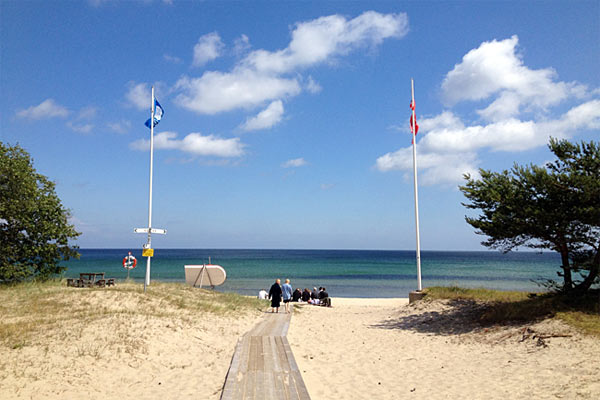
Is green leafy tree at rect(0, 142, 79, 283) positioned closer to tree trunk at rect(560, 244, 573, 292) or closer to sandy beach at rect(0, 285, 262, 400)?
sandy beach at rect(0, 285, 262, 400)

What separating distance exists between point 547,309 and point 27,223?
22.3 metres

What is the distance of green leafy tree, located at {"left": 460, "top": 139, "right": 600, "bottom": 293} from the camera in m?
12.6

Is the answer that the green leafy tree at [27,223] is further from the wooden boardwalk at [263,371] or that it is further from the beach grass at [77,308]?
the wooden boardwalk at [263,371]

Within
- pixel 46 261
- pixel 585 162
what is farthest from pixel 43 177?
pixel 585 162

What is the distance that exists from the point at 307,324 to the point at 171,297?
230 inches

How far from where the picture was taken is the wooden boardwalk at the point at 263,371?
725 cm

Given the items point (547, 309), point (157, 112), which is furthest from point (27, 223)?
point (547, 309)

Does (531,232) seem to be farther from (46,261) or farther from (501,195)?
(46,261)

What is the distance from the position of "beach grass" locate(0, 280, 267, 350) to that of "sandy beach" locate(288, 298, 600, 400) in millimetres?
3954

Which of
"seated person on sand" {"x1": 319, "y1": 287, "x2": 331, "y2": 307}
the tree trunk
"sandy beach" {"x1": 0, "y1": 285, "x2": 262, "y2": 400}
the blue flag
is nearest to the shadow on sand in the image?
the tree trunk

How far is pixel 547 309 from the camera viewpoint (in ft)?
42.2

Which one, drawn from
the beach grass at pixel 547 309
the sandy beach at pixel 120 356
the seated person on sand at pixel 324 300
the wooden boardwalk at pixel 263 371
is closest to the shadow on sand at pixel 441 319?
the beach grass at pixel 547 309

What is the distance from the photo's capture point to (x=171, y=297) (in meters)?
16.6

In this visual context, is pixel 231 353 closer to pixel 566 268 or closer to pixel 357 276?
pixel 566 268
